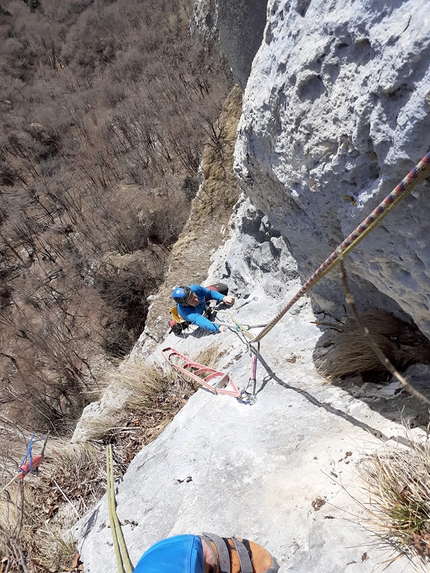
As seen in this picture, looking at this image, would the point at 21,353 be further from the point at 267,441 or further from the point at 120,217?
the point at 267,441

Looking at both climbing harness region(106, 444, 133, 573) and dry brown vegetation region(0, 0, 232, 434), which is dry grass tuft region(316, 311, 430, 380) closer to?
climbing harness region(106, 444, 133, 573)

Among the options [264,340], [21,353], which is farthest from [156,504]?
[21,353]

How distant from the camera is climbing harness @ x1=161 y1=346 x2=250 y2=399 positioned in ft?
9.77

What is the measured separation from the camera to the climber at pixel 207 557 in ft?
5.38

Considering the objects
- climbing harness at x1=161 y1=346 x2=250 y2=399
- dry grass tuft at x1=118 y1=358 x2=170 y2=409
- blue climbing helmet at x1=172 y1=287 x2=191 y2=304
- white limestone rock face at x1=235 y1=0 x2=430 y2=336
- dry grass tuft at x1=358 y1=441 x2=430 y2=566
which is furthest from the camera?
blue climbing helmet at x1=172 y1=287 x2=191 y2=304

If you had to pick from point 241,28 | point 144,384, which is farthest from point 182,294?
point 241,28

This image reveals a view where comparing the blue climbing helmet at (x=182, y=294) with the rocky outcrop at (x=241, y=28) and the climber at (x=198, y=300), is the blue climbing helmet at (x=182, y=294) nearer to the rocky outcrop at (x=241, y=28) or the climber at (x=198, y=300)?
the climber at (x=198, y=300)

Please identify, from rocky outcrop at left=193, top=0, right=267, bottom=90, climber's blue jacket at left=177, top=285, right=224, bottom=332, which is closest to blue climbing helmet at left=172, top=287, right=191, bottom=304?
climber's blue jacket at left=177, top=285, right=224, bottom=332

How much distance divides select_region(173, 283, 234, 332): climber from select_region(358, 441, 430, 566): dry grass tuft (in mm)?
2781

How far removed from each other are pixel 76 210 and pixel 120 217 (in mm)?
2382

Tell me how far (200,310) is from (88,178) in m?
10.5

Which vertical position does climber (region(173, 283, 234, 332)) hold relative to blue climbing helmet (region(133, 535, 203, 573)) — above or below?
Answer: below

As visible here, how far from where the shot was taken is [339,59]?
1.57 meters

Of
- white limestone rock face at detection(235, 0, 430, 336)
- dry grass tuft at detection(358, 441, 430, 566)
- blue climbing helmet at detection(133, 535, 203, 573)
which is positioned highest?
Result: white limestone rock face at detection(235, 0, 430, 336)
